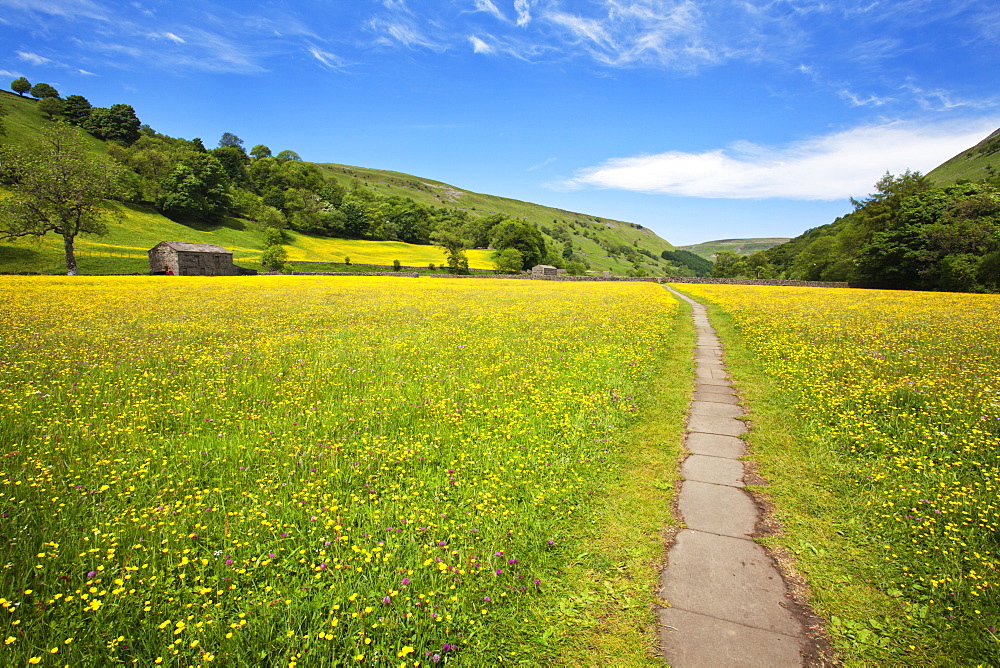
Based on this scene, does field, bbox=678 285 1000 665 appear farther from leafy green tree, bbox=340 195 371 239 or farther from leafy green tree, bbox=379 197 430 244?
leafy green tree, bbox=379 197 430 244

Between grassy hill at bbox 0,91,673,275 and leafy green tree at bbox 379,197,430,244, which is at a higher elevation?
leafy green tree at bbox 379,197,430,244

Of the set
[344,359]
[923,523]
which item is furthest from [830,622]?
[344,359]

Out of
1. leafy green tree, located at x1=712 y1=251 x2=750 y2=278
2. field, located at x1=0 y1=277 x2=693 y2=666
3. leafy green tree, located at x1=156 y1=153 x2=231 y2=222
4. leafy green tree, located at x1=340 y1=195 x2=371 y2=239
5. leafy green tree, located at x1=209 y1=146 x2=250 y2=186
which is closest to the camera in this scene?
field, located at x1=0 y1=277 x2=693 y2=666

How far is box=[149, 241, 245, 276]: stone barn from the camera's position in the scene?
53656 millimetres

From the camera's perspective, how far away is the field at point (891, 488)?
3578 millimetres

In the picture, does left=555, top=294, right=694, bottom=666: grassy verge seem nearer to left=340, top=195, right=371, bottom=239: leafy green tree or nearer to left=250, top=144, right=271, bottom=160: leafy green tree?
left=340, top=195, right=371, bottom=239: leafy green tree

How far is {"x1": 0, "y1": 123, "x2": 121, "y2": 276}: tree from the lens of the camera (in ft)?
140

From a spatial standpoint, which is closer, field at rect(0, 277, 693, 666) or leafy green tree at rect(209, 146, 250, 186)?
field at rect(0, 277, 693, 666)

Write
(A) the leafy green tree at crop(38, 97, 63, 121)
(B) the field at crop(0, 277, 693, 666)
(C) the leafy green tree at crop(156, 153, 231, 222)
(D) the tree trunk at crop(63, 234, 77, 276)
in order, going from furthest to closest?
(A) the leafy green tree at crop(38, 97, 63, 121)
(C) the leafy green tree at crop(156, 153, 231, 222)
(D) the tree trunk at crop(63, 234, 77, 276)
(B) the field at crop(0, 277, 693, 666)

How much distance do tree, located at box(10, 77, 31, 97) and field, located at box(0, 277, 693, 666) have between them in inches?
7933

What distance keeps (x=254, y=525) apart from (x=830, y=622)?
5742mm

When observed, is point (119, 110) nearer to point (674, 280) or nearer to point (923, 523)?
point (674, 280)

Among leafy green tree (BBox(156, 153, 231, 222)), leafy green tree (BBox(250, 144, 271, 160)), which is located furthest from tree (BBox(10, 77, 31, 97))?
leafy green tree (BBox(156, 153, 231, 222))

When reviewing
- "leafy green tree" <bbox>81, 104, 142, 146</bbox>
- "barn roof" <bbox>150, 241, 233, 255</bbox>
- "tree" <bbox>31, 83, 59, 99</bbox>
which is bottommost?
"barn roof" <bbox>150, 241, 233, 255</bbox>
